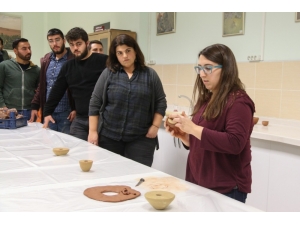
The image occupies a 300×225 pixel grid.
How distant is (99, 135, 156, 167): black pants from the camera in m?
2.55

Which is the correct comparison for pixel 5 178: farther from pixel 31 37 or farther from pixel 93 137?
pixel 31 37

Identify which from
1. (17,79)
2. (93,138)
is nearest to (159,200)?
(93,138)

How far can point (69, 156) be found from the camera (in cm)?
208

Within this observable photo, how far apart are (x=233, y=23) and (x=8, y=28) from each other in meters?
4.65

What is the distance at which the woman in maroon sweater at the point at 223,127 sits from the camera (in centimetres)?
153

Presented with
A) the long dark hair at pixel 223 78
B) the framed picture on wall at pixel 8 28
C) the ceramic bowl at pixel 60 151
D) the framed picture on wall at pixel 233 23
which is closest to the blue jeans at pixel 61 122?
the ceramic bowl at pixel 60 151

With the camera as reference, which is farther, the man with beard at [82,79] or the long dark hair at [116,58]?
the man with beard at [82,79]

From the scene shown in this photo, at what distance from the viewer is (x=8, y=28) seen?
21.4ft

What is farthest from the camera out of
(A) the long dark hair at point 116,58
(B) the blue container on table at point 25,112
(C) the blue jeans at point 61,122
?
(B) the blue container on table at point 25,112

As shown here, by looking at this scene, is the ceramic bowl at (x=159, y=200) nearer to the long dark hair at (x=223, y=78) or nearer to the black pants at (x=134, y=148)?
the long dark hair at (x=223, y=78)

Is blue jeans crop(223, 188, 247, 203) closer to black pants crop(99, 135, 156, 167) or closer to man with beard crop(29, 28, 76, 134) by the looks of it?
black pants crop(99, 135, 156, 167)

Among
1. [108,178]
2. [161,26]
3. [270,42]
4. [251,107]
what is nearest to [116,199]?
[108,178]

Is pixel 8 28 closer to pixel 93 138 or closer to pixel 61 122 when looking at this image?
pixel 61 122

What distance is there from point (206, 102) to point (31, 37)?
19.2ft
